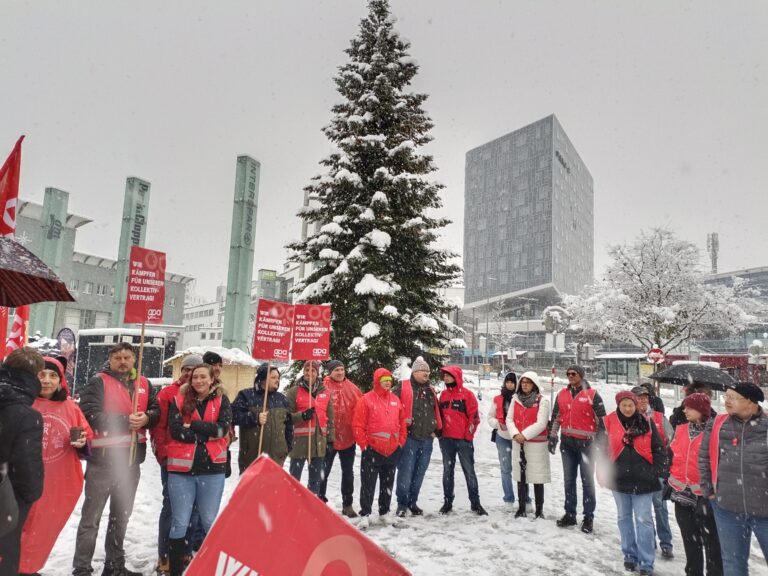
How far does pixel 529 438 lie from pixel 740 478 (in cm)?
299

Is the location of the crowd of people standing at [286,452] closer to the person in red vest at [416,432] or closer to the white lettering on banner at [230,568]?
the person in red vest at [416,432]

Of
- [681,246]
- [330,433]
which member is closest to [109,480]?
[330,433]

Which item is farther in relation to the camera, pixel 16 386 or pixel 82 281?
pixel 82 281

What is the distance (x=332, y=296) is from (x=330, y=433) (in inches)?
209

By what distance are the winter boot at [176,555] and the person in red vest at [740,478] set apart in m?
4.51

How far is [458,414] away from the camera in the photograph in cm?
722

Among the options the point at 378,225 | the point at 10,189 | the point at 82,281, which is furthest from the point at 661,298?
the point at 82,281

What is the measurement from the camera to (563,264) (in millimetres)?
108250

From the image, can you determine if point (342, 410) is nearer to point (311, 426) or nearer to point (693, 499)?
point (311, 426)

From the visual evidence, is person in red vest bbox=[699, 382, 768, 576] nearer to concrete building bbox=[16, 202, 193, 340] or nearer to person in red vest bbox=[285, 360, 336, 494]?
person in red vest bbox=[285, 360, 336, 494]

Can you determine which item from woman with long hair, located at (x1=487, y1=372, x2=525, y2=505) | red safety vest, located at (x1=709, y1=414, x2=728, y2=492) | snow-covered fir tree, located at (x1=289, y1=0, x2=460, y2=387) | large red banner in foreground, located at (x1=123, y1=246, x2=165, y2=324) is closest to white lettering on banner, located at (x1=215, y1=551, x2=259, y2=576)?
large red banner in foreground, located at (x1=123, y1=246, x2=165, y2=324)

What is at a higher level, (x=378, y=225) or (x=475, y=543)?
(x=378, y=225)

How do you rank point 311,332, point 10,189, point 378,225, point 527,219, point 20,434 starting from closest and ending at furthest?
point 20,434
point 10,189
point 311,332
point 378,225
point 527,219

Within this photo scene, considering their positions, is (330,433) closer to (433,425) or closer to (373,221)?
(433,425)
